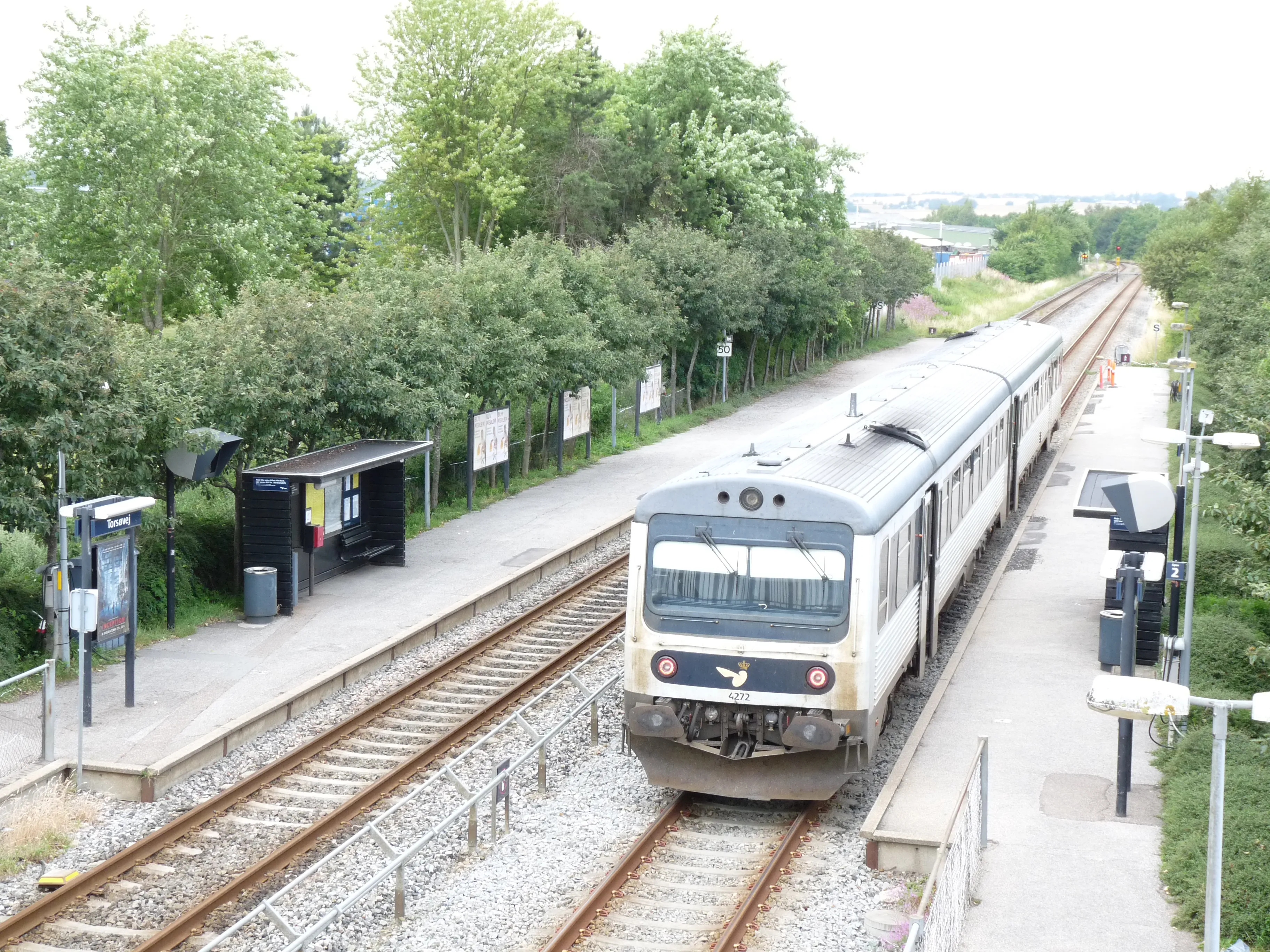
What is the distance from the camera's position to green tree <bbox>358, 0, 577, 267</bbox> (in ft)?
Result: 155

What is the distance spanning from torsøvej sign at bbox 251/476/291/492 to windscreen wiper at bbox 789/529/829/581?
30.6ft

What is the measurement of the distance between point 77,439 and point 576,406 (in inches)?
659

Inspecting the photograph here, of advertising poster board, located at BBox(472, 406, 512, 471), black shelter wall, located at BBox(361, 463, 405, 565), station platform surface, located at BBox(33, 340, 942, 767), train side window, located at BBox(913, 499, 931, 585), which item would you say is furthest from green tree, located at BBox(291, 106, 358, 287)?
train side window, located at BBox(913, 499, 931, 585)

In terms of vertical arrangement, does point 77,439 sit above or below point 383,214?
below

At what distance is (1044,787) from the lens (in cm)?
1298

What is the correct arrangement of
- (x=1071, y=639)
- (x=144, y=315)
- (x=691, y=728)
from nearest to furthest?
(x=691, y=728) → (x=1071, y=639) → (x=144, y=315)

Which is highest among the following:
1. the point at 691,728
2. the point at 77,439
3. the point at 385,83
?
the point at 385,83

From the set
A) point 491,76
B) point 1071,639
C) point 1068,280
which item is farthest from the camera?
point 1068,280

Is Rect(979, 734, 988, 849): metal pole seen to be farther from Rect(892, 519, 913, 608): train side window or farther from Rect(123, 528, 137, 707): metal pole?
Rect(123, 528, 137, 707): metal pole

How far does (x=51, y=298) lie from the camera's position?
15352 mm

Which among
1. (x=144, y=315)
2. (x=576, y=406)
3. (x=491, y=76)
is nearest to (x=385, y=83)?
(x=491, y=76)

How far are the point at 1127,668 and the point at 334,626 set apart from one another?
34.3 ft

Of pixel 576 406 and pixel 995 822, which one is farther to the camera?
pixel 576 406

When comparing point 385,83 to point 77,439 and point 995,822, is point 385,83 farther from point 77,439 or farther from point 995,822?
point 995,822
